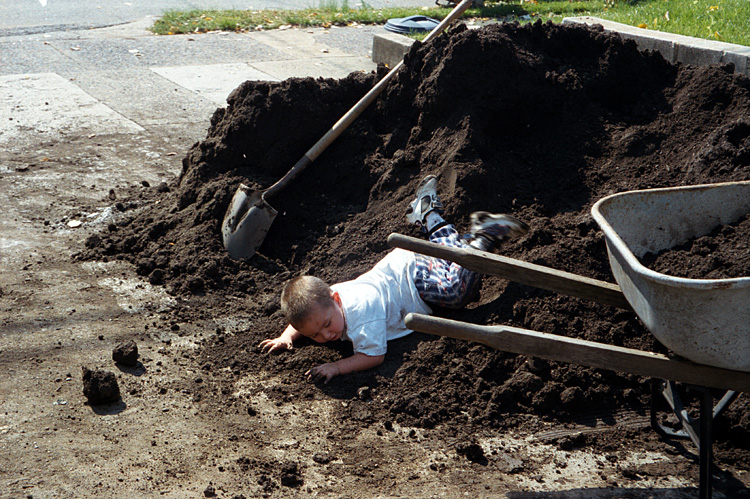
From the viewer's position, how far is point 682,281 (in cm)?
235

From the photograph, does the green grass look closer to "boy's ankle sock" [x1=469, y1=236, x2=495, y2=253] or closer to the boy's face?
"boy's ankle sock" [x1=469, y1=236, x2=495, y2=253]

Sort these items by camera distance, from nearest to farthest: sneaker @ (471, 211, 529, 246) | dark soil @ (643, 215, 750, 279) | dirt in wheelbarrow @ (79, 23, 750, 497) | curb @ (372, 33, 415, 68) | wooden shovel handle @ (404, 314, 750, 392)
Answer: wooden shovel handle @ (404, 314, 750, 392)
dark soil @ (643, 215, 750, 279)
dirt in wheelbarrow @ (79, 23, 750, 497)
sneaker @ (471, 211, 529, 246)
curb @ (372, 33, 415, 68)

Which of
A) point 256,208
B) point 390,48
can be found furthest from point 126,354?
point 390,48

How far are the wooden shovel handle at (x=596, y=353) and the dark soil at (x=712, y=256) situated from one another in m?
0.55

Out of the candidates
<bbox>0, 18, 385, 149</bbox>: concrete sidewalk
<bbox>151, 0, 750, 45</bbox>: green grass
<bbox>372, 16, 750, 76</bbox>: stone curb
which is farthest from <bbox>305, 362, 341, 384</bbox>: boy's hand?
<bbox>151, 0, 750, 45</bbox>: green grass

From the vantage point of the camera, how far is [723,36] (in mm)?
6488

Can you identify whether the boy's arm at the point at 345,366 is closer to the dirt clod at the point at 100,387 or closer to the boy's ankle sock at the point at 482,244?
the boy's ankle sock at the point at 482,244

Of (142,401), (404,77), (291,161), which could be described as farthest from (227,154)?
(142,401)

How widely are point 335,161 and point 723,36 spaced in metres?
3.95

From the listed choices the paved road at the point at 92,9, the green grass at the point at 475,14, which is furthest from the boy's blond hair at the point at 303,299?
the paved road at the point at 92,9

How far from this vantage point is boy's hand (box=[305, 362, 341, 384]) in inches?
147

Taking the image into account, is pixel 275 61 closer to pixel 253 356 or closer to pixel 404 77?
pixel 404 77

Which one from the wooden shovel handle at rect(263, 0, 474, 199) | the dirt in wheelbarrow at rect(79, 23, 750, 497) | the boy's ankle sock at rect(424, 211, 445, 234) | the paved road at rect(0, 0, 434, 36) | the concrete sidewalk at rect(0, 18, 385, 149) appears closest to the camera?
the dirt in wheelbarrow at rect(79, 23, 750, 497)

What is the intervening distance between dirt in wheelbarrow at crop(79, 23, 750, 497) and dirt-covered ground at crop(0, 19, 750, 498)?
13 millimetres
